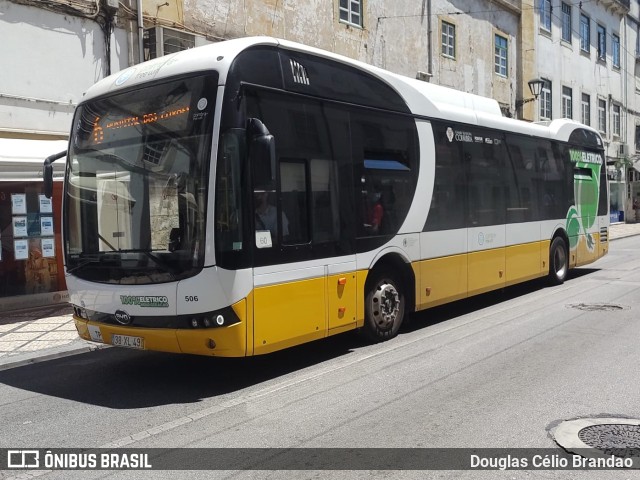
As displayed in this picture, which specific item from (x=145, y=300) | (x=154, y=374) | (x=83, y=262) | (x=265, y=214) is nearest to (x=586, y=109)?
(x=265, y=214)

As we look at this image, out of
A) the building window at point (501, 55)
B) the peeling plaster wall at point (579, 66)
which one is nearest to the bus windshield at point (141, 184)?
the building window at point (501, 55)

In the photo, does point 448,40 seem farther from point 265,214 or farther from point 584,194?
point 265,214

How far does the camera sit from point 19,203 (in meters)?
11.3

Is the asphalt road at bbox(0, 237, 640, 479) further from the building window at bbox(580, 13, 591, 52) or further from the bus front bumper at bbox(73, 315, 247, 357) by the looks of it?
the building window at bbox(580, 13, 591, 52)

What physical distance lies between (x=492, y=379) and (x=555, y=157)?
296 inches

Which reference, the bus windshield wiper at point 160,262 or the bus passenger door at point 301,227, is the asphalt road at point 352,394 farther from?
the bus windshield wiper at point 160,262

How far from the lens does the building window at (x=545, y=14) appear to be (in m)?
30.0

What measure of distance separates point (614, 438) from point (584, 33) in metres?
35.0

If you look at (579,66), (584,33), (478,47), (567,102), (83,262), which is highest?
(584,33)

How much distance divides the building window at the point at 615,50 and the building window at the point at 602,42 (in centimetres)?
A: 143

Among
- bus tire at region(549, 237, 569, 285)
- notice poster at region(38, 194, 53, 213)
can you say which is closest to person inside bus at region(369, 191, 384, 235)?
bus tire at region(549, 237, 569, 285)

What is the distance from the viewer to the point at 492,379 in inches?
241

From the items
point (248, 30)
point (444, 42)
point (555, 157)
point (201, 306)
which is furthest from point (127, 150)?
point (444, 42)

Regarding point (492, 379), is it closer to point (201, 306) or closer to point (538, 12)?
point (201, 306)
